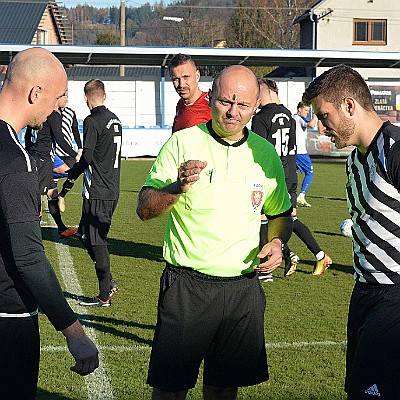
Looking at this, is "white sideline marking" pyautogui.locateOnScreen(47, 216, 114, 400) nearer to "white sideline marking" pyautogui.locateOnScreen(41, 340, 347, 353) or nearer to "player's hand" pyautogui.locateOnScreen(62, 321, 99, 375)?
"white sideline marking" pyautogui.locateOnScreen(41, 340, 347, 353)

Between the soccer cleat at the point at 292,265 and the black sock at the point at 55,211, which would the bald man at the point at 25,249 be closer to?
the soccer cleat at the point at 292,265

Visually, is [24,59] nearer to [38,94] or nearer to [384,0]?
[38,94]

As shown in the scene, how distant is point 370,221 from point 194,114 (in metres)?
3.09

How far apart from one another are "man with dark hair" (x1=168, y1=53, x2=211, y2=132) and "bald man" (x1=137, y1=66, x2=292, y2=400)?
8.02 ft

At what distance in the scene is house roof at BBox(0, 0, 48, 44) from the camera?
47.4 meters

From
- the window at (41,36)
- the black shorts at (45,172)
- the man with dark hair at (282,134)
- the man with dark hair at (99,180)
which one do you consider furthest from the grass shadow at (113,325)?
the window at (41,36)

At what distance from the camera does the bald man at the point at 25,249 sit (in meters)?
3.02

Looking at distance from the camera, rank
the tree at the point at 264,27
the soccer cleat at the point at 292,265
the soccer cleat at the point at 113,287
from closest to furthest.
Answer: the soccer cleat at the point at 113,287 → the soccer cleat at the point at 292,265 → the tree at the point at 264,27

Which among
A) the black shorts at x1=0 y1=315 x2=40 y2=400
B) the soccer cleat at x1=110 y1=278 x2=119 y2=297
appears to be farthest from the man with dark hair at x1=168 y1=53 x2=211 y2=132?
the black shorts at x1=0 y1=315 x2=40 y2=400

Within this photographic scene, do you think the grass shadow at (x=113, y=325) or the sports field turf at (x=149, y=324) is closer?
the sports field turf at (x=149, y=324)

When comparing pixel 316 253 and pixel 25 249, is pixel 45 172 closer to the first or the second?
pixel 316 253

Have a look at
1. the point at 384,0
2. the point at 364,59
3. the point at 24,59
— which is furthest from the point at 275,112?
the point at 384,0

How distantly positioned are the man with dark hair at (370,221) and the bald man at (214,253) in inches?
19.0

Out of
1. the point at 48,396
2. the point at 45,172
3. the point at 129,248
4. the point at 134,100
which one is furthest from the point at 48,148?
the point at 134,100
